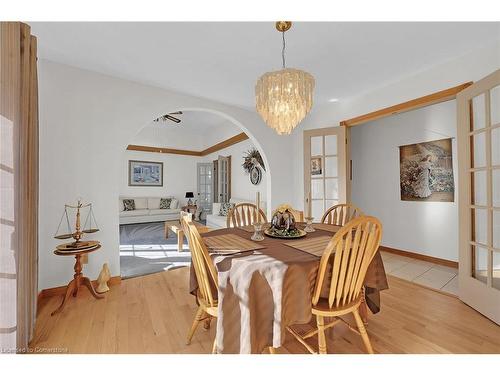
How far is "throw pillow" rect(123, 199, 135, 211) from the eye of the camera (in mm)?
6309

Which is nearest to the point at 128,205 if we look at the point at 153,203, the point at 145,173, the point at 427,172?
the point at 153,203

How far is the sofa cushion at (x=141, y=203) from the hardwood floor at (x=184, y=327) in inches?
179

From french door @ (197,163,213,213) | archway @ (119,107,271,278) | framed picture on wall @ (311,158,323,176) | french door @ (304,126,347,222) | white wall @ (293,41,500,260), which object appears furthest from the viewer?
french door @ (197,163,213,213)

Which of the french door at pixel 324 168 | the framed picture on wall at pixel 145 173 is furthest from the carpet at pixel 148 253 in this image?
the french door at pixel 324 168

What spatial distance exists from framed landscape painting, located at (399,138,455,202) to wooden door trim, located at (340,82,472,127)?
936 millimetres

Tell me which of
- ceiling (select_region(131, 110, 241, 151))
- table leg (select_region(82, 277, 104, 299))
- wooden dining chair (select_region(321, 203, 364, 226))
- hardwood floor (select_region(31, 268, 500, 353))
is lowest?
hardwood floor (select_region(31, 268, 500, 353))

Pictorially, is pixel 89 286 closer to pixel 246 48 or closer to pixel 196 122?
pixel 246 48

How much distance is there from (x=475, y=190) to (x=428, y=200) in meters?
1.31

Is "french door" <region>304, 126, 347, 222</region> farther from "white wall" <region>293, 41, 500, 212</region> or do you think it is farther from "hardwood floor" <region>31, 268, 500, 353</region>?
"hardwood floor" <region>31, 268, 500, 353</region>

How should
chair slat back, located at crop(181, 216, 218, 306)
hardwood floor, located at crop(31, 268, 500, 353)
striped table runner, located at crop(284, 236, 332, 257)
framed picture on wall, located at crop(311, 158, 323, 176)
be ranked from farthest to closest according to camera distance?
framed picture on wall, located at crop(311, 158, 323, 176)
hardwood floor, located at crop(31, 268, 500, 353)
striped table runner, located at crop(284, 236, 332, 257)
chair slat back, located at crop(181, 216, 218, 306)

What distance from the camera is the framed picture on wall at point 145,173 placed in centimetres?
683

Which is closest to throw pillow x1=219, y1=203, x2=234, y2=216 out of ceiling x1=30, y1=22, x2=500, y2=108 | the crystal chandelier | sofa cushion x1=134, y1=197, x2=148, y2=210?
sofa cushion x1=134, y1=197, x2=148, y2=210

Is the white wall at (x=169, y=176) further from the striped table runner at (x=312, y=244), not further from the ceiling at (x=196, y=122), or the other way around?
the striped table runner at (x=312, y=244)

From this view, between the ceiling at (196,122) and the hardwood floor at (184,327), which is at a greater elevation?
the ceiling at (196,122)
